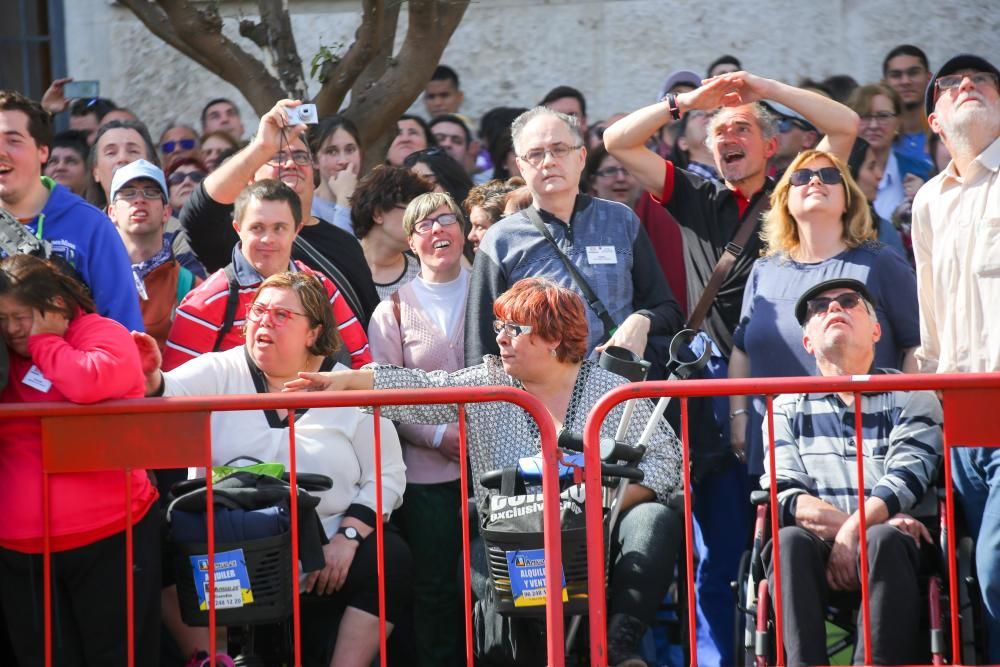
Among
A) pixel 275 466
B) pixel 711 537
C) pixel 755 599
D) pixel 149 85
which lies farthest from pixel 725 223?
pixel 149 85

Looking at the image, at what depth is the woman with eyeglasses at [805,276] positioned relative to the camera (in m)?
5.74

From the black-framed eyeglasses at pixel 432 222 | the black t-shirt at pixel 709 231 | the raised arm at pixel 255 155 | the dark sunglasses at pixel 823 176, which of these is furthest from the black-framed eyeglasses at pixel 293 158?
the dark sunglasses at pixel 823 176

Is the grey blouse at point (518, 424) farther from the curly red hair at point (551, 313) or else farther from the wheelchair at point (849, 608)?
the wheelchair at point (849, 608)

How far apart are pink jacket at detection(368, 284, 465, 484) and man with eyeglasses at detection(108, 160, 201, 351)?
883 mm

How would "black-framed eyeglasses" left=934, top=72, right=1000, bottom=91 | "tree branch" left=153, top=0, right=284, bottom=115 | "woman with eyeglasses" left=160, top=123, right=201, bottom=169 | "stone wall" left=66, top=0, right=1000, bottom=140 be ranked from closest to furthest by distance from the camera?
"black-framed eyeglasses" left=934, top=72, right=1000, bottom=91 < "tree branch" left=153, top=0, right=284, bottom=115 < "woman with eyeglasses" left=160, top=123, right=201, bottom=169 < "stone wall" left=66, top=0, right=1000, bottom=140

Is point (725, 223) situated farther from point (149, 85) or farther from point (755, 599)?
point (149, 85)

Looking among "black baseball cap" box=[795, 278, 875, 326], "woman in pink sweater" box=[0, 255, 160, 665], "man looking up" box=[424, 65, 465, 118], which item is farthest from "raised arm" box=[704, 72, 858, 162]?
"man looking up" box=[424, 65, 465, 118]

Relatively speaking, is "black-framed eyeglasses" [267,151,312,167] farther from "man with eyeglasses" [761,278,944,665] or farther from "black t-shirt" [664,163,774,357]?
"man with eyeglasses" [761,278,944,665]

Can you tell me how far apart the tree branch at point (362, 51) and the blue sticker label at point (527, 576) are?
394 centimetres

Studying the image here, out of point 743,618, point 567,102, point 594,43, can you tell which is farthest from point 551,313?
point 594,43

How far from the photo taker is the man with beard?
237 inches

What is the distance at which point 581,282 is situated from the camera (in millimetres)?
5891

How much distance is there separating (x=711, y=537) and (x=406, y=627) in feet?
4.10

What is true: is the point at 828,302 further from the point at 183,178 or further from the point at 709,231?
the point at 183,178
